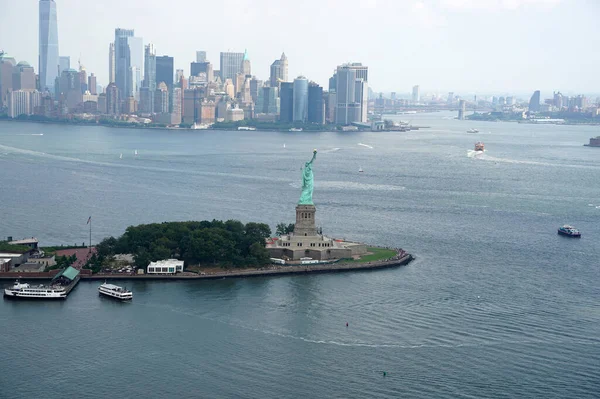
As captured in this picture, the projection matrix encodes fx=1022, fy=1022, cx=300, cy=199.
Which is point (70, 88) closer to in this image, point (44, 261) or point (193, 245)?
point (44, 261)

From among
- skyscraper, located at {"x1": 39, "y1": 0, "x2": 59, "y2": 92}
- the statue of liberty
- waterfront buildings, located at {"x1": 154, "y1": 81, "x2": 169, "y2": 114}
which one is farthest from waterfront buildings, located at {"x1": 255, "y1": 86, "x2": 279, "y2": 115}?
the statue of liberty

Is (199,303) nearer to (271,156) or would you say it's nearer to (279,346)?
(279,346)

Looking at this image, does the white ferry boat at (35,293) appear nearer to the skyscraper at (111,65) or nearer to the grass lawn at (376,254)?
the grass lawn at (376,254)

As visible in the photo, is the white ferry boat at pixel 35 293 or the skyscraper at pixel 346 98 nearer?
the white ferry boat at pixel 35 293

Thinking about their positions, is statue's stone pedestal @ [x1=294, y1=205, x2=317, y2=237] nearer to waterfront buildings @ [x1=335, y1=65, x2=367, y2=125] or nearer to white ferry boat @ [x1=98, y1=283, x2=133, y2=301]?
white ferry boat @ [x1=98, y1=283, x2=133, y2=301]

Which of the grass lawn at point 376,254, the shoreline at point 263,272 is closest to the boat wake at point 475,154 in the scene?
the grass lawn at point 376,254

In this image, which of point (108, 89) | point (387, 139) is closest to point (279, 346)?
point (387, 139)
